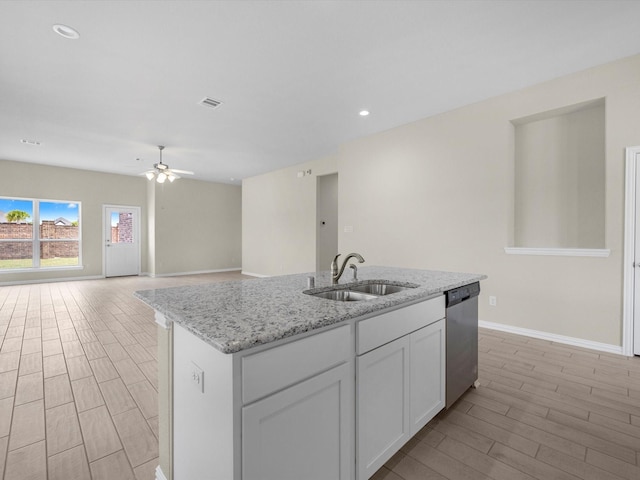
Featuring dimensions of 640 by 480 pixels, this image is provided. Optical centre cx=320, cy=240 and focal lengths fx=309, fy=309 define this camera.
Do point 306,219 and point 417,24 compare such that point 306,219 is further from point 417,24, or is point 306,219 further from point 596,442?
point 596,442

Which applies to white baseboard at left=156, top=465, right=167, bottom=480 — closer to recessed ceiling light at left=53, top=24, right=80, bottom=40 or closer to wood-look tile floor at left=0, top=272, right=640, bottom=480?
wood-look tile floor at left=0, top=272, right=640, bottom=480

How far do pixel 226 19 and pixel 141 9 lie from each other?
593 millimetres

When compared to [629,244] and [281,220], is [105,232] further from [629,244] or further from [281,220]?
[629,244]

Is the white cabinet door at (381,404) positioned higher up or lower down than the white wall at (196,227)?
lower down

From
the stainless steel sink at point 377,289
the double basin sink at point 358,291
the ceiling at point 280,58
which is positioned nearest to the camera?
the double basin sink at point 358,291

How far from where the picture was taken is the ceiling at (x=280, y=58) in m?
2.30

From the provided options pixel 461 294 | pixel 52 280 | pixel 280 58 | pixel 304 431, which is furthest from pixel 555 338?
pixel 52 280

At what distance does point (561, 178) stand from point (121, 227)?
31.3 feet

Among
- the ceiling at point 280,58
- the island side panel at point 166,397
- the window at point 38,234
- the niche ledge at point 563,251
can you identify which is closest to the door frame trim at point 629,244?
the niche ledge at point 563,251

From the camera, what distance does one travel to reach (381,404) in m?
1.40

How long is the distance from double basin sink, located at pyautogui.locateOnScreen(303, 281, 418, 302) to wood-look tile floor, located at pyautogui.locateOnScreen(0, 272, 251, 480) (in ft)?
4.01

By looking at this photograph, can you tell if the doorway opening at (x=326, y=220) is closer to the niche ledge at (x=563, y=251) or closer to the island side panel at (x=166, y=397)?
the niche ledge at (x=563, y=251)

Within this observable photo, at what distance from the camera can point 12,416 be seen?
1.95 meters

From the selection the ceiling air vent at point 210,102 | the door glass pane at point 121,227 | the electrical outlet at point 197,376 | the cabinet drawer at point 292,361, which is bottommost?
the electrical outlet at point 197,376
